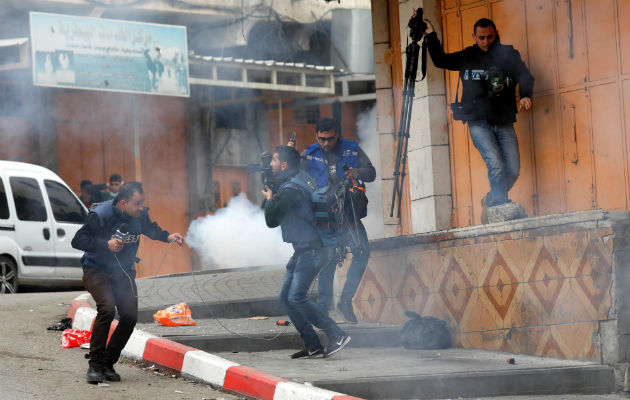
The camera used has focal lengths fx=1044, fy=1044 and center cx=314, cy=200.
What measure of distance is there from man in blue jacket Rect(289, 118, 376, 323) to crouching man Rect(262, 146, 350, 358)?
100 cm

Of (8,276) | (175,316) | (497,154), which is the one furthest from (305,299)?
(8,276)

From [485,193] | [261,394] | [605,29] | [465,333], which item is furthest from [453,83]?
[261,394]

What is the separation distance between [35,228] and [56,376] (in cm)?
695

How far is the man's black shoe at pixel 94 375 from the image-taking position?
6.89m

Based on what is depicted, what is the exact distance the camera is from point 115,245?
6.94m

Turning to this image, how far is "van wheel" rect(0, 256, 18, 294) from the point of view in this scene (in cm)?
1319

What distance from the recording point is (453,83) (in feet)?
32.0

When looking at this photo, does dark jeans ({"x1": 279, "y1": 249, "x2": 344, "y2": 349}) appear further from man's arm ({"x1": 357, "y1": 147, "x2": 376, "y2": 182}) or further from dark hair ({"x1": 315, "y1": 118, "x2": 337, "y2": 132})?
dark hair ({"x1": 315, "y1": 118, "x2": 337, "y2": 132})

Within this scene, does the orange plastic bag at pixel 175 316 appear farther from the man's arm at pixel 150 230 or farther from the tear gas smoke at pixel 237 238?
the tear gas smoke at pixel 237 238

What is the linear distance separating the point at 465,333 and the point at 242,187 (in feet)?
45.5

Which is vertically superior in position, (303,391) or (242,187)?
(242,187)

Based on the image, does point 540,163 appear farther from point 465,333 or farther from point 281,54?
point 281,54

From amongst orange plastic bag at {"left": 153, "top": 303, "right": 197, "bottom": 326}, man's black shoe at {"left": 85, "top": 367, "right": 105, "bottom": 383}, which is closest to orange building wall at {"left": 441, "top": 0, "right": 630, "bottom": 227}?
orange plastic bag at {"left": 153, "top": 303, "right": 197, "bottom": 326}

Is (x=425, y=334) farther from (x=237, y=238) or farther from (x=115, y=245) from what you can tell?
(x=237, y=238)
